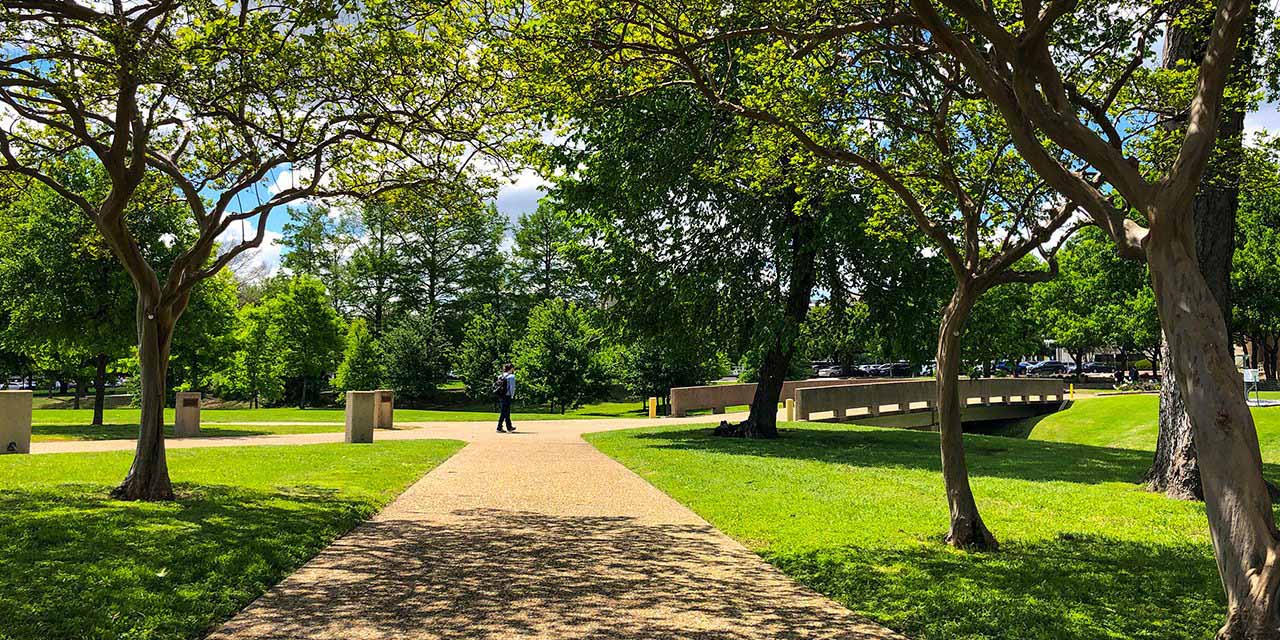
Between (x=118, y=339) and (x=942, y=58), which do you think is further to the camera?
(x=118, y=339)

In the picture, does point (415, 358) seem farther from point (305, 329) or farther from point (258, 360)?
point (258, 360)

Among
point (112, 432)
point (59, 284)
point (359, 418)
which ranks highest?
point (59, 284)

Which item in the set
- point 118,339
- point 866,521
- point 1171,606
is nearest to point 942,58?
point 866,521

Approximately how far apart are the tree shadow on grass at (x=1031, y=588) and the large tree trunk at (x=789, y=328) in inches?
441

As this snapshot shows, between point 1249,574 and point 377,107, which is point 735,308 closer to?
point 377,107

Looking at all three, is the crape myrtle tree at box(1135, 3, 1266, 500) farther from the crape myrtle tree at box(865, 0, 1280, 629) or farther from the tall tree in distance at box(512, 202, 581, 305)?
the tall tree in distance at box(512, 202, 581, 305)

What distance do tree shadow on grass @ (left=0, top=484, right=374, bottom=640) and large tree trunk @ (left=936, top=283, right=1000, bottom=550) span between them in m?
5.93

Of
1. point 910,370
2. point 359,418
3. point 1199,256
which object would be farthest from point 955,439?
point 910,370

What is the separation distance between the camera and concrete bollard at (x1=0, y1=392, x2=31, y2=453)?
14455mm

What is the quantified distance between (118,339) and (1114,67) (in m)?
23.6

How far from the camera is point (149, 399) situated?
31.5ft

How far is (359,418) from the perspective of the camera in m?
18.0

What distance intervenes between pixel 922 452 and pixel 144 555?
15.3 meters

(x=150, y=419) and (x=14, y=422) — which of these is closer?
(x=150, y=419)
